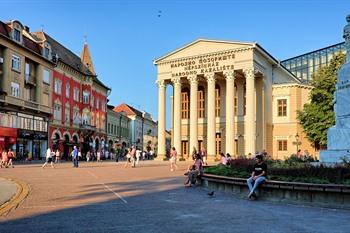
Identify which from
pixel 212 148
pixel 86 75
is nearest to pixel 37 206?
pixel 212 148

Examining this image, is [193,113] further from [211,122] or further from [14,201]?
[14,201]

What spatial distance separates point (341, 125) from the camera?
627 inches

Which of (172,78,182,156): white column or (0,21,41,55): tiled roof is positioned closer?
(0,21,41,55): tiled roof

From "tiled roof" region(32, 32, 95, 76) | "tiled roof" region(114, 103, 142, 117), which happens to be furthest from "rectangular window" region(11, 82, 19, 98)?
"tiled roof" region(114, 103, 142, 117)

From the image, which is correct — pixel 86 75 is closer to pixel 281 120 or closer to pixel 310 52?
pixel 281 120

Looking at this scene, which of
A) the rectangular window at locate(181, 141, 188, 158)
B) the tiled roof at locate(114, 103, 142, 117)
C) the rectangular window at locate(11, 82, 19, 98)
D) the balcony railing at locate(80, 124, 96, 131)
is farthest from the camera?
the tiled roof at locate(114, 103, 142, 117)

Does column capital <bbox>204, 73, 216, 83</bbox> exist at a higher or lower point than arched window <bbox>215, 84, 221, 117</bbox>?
higher

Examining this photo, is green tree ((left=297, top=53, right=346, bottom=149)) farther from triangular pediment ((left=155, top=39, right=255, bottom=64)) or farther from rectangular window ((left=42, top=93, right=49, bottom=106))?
rectangular window ((left=42, top=93, right=49, bottom=106))

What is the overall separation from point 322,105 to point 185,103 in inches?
1042

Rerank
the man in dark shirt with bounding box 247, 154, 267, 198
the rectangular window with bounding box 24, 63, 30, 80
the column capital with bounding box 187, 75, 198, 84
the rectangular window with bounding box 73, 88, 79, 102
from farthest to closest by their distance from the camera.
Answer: the rectangular window with bounding box 73, 88, 79, 102, the column capital with bounding box 187, 75, 198, 84, the rectangular window with bounding box 24, 63, 30, 80, the man in dark shirt with bounding box 247, 154, 267, 198

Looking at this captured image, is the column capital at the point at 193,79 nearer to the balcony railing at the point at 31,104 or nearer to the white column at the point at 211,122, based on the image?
the white column at the point at 211,122

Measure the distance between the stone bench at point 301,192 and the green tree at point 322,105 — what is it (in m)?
36.3

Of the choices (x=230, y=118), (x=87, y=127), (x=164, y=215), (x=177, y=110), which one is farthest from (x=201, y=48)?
(x=164, y=215)

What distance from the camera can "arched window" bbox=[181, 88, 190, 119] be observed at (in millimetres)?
70562
